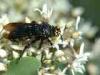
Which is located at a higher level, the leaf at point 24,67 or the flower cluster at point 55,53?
the flower cluster at point 55,53

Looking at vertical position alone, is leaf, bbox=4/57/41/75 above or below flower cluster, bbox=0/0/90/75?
below

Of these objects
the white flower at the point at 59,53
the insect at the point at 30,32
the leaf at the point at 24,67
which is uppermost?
the insect at the point at 30,32

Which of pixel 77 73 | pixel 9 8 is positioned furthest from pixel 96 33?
pixel 77 73

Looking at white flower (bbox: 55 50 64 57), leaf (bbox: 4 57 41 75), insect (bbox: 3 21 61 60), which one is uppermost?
insect (bbox: 3 21 61 60)

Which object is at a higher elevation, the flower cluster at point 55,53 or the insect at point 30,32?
the insect at point 30,32

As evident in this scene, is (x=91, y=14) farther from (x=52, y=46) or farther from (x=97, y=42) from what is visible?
(x=52, y=46)
